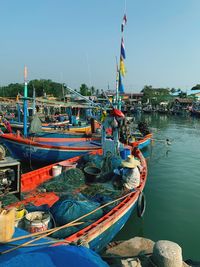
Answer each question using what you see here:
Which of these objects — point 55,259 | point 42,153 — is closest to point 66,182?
point 55,259

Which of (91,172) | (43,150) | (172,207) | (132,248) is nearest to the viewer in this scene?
(132,248)

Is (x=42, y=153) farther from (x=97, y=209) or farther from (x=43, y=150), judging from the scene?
(x=97, y=209)

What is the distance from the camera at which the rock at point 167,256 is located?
166 inches

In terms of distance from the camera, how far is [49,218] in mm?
5375

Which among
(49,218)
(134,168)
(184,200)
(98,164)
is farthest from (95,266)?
(184,200)

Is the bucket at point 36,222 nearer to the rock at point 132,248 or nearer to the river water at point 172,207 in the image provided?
the rock at point 132,248

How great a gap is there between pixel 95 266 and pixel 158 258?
1476mm

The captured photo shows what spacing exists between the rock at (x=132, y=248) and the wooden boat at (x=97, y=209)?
360 millimetres

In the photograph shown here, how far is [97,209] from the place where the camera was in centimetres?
604

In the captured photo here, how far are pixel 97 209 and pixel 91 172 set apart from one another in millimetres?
3824

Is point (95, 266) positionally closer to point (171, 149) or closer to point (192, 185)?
point (192, 185)

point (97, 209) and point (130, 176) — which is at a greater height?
point (130, 176)

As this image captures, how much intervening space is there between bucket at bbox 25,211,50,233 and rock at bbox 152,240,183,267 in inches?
92.8

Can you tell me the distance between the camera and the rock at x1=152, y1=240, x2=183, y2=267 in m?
4.22
